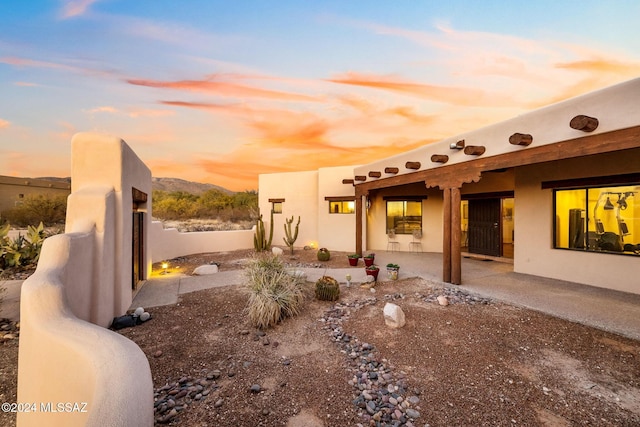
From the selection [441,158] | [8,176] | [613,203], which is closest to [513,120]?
[441,158]

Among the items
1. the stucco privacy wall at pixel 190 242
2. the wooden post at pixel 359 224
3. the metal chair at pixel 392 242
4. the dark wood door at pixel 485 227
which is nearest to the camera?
the dark wood door at pixel 485 227

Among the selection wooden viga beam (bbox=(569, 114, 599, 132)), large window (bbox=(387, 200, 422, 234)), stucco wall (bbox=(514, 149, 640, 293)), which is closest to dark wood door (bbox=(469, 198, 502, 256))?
stucco wall (bbox=(514, 149, 640, 293))

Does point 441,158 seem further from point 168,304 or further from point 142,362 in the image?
point 168,304

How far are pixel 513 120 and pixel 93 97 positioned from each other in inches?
513

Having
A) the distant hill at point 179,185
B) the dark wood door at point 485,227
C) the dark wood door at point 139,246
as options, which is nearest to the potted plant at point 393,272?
the dark wood door at point 485,227

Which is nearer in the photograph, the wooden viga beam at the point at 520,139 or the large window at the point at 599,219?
the wooden viga beam at the point at 520,139

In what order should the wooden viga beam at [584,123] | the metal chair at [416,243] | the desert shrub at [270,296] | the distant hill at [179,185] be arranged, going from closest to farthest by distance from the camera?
1. the wooden viga beam at [584,123]
2. the desert shrub at [270,296]
3. the metal chair at [416,243]
4. the distant hill at [179,185]

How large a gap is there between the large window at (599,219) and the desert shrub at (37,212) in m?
20.0

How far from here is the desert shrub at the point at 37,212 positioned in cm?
1260

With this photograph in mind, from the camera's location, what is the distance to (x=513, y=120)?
4.88m

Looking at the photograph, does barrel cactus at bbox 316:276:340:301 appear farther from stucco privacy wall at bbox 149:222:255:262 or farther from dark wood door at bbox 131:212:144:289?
stucco privacy wall at bbox 149:222:255:262

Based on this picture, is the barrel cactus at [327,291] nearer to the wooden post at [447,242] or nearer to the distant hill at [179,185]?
the wooden post at [447,242]

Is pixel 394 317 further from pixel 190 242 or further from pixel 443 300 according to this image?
pixel 190 242

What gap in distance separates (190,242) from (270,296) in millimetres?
8012
